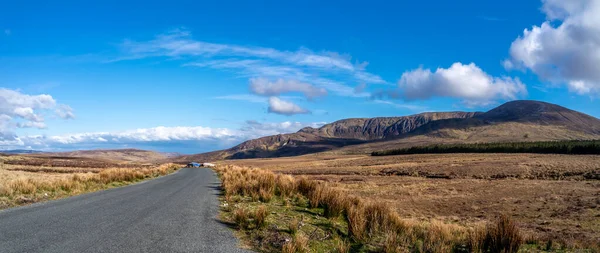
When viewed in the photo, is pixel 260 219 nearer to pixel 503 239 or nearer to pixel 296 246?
pixel 296 246

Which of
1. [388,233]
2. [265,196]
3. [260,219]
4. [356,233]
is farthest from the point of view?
[265,196]

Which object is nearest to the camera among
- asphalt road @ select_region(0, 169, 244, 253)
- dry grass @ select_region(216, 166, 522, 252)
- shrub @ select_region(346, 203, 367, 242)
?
asphalt road @ select_region(0, 169, 244, 253)

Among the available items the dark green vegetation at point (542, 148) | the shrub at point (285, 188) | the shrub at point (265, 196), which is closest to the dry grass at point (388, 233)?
the shrub at point (265, 196)

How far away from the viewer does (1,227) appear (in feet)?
31.0

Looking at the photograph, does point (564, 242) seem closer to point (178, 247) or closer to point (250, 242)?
point (250, 242)

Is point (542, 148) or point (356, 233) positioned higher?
point (542, 148)

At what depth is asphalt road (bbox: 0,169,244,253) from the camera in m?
8.01

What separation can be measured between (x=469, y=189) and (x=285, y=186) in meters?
22.1

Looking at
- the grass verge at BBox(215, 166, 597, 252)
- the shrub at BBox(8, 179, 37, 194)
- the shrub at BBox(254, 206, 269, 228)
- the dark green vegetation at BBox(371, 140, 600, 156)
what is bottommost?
the grass verge at BBox(215, 166, 597, 252)

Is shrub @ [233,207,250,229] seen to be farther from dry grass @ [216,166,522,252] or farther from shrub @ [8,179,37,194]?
shrub @ [8,179,37,194]

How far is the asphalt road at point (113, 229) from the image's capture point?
8008mm

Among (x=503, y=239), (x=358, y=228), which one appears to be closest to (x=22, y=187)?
(x=358, y=228)

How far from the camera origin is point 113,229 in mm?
9539

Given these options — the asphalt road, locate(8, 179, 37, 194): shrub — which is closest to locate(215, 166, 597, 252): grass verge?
the asphalt road
